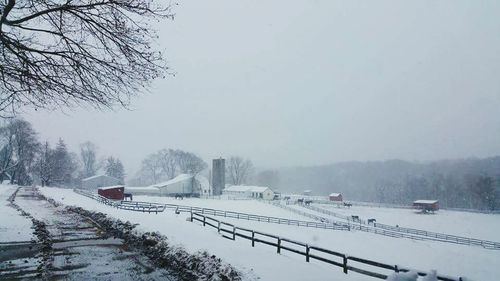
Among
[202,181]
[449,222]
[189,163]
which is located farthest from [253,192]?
[449,222]

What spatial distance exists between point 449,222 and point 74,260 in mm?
62722

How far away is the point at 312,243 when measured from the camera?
104 feet

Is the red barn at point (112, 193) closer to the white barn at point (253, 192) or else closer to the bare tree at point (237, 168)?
the white barn at point (253, 192)

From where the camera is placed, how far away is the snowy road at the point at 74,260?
9.27 metres

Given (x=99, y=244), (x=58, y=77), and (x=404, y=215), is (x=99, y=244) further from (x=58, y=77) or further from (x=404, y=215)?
(x=404, y=215)

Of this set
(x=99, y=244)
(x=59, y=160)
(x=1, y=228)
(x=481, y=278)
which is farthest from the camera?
(x=59, y=160)

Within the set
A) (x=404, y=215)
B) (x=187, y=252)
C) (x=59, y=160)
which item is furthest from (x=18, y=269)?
(x=59, y=160)

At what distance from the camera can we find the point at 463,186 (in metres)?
117

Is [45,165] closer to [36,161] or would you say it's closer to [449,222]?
[36,161]

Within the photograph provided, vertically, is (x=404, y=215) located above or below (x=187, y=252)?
below

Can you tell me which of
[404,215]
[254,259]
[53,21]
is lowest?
[404,215]

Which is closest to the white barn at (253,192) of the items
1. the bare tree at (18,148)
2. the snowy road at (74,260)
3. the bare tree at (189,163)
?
the bare tree at (189,163)

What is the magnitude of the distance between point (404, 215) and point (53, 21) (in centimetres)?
6886

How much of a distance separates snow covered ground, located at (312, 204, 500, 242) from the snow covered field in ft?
47.9
